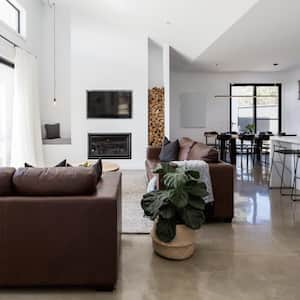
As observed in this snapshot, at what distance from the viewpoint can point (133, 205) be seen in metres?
4.84

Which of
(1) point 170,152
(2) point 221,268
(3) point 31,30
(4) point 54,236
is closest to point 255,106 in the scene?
(1) point 170,152

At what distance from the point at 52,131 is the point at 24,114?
152 cm

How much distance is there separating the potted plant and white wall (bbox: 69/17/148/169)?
5511mm

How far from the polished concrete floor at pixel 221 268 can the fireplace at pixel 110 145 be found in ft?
15.4

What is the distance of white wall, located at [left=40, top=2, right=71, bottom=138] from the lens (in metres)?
8.93

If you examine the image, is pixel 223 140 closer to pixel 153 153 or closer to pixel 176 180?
pixel 153 153

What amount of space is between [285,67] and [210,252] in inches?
332

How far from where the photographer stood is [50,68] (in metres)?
8.98

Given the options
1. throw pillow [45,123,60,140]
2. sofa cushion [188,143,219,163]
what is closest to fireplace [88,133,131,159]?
throw pillow [45,123,60,140]

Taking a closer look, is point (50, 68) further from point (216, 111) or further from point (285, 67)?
point (285, 67)

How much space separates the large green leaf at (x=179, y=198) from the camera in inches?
113

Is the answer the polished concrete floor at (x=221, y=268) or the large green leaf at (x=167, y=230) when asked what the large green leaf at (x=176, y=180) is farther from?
the polished concrete floor at (x=221, y=268)

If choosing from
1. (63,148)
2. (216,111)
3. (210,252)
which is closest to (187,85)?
(216,111)

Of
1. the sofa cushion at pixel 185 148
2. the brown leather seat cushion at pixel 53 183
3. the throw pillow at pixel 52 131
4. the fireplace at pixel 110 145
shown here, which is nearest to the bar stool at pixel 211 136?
the fireplace at pixel 110 145
